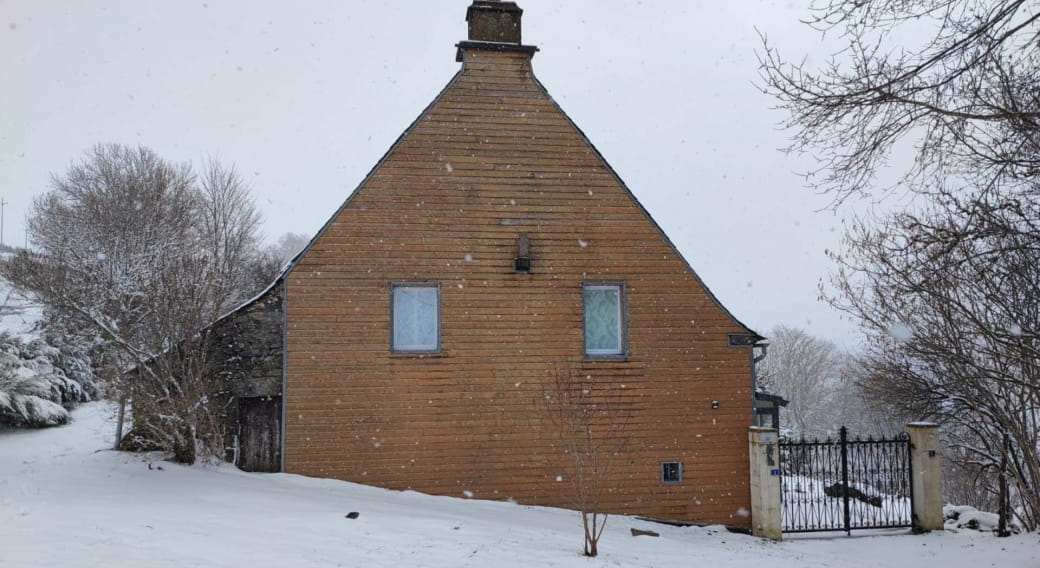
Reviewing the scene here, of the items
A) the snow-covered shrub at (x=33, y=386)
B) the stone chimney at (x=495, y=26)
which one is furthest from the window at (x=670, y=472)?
the snow-covered shrub at (x=33, y=386)

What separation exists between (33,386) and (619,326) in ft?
51.0

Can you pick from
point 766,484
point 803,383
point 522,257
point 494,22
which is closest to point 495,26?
point 494,22

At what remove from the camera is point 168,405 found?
439 inches

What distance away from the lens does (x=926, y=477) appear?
12.6 meters

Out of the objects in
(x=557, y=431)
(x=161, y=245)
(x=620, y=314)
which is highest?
(x=161, y=245)

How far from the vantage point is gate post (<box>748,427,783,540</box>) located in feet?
39.7

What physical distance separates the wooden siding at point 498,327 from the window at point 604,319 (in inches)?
8.1

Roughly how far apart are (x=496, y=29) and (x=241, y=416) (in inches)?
330

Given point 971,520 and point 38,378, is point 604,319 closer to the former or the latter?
point 971,520

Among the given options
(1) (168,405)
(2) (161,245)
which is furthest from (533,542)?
(2) (161,245)

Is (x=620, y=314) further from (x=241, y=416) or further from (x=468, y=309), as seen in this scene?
(x=241, y=416)

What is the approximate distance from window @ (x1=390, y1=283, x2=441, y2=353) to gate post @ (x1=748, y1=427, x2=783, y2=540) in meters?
5.93

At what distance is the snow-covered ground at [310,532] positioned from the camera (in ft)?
23.1

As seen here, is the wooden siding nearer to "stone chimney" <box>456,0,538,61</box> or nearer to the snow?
"stone chimney" <box>456,0,538,61</box>
